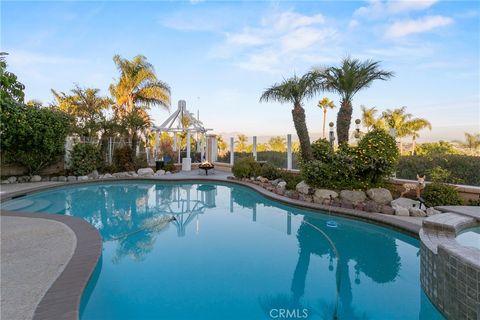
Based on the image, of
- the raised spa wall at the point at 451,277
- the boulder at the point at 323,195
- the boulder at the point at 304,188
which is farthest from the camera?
the boulder at the point at 304,188

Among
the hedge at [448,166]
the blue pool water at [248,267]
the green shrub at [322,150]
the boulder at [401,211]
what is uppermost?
the green shrub at [322,150]

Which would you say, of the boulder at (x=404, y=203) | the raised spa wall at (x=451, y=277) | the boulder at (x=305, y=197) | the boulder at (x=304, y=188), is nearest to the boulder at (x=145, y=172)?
the boulder at (x=304, y=188)

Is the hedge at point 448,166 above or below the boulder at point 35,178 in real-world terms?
above

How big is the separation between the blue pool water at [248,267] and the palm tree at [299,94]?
278 cm

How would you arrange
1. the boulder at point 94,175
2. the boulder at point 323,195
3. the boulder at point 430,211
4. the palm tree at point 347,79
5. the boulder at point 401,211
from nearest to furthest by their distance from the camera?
the boulder at point 430,211 < the boulder at point 401,211 < the boulder at point 323,195 < the palm tree at point 347,79 < the boulder at point 94,175

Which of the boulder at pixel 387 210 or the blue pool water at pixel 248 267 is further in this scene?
the boulder at pixel 387 210

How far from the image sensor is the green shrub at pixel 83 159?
46.8 feet

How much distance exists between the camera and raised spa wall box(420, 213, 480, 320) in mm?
2829

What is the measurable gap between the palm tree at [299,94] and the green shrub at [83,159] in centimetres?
1008

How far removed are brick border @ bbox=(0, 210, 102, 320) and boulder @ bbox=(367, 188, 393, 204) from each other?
7.18 metres

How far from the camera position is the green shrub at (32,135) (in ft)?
38.5

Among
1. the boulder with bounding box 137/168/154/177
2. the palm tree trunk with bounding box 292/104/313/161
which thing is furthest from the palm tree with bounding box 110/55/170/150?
the palm tree trunk with bounding box 292/104/313/161

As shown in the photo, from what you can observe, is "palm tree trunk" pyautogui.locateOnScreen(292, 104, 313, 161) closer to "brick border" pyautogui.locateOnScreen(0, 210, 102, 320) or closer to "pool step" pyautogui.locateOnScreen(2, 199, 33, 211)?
"brick border" pyautogui.locateOnScreen(0, 210, 102, 320)

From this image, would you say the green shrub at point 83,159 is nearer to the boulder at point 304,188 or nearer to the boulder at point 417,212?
the boulder at point 304,188
